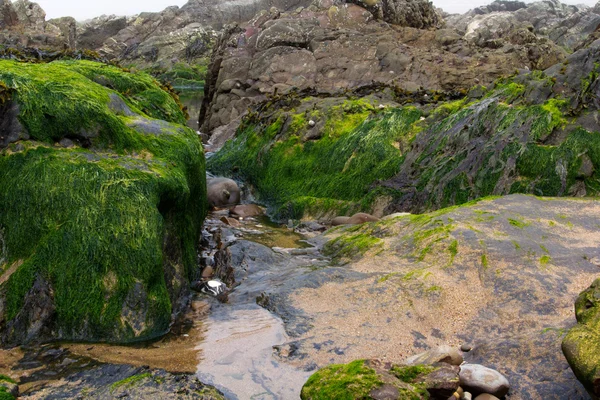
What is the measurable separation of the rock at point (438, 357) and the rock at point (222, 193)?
21.7ft

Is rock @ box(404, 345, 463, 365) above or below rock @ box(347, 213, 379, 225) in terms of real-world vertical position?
above

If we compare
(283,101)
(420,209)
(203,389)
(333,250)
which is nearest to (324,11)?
(283,101)

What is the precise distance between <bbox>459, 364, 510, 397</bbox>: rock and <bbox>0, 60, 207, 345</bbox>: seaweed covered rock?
254 centimetres

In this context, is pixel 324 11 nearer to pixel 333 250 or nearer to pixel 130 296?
pixel 333 250

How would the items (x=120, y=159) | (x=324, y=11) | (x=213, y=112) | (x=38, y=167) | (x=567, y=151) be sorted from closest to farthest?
(x=38, y=167) → (x=120, y=159) → (x=567, y=151) → (x=213, y=112) → (x=324, y=11)

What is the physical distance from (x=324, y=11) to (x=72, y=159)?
16918 mm

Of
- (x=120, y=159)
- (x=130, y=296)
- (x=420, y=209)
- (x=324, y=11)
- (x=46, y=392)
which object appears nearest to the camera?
(x=46, y=392)

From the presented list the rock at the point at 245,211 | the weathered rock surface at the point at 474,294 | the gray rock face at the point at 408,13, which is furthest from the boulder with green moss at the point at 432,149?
the gray rock face at the point at 408,13

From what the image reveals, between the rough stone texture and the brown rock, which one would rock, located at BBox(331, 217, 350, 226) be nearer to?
the brown rock

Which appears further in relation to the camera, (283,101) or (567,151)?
(283,101)

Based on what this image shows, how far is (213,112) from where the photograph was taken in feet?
59.3

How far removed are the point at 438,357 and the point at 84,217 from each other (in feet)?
10.5

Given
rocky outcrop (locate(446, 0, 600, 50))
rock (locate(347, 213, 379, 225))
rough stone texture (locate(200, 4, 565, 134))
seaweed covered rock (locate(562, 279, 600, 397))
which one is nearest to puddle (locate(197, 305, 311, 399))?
seaweed covered rock (locate(562, 279, 600, 397))

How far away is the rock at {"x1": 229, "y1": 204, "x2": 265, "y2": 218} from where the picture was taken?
31.0 ft
